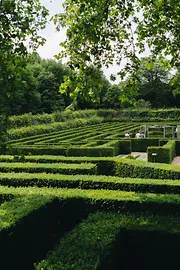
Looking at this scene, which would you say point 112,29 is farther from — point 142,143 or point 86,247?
point 142,143

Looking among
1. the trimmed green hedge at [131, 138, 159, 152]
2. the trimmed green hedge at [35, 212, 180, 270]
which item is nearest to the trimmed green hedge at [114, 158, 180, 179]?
the trimmed green hedge at [35, 212, 180, 270]

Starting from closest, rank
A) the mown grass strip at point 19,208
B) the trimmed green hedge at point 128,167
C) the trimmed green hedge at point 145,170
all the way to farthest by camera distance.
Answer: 1. the mown grass strip at point 19,208
2. the trimmed green hedge at point 145,170
3. the trimmed green hedge at point 128,167

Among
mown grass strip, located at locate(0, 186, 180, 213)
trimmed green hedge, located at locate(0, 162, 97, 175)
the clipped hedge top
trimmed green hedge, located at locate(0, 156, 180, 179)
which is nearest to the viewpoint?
mown grass strip, located at locate(0, 186, 180, 213)

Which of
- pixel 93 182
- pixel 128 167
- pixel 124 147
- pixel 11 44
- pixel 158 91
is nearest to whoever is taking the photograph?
pixel 11 44

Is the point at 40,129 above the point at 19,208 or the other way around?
the other way around

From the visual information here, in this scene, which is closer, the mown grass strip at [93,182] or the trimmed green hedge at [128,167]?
the mown grass strip at [93,182]

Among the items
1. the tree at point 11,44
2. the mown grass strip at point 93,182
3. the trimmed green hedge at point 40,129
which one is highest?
the tree at point 11,44

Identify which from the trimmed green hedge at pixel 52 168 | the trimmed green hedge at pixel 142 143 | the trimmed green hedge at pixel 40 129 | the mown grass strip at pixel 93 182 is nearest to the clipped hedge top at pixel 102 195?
the mown grass strip at pixel 93 182

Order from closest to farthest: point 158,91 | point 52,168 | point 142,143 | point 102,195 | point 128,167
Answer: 1. point 102,195
2. point 52,168
3. point 128,167
4. point 142,143
5. point 158,91

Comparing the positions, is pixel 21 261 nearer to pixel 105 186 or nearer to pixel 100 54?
pixel 105 186

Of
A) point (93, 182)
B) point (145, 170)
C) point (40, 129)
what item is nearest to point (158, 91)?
point (40, 129)

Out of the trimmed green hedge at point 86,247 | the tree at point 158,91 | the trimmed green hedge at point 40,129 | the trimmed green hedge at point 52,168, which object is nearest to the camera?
the trimmed green hedge at point 86,247

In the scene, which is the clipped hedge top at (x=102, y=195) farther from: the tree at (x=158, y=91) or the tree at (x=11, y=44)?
the tree at (x=158, y=91)

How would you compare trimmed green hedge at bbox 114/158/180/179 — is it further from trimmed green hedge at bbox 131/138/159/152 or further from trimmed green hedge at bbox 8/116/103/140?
trimmed green hedge at bbox 8/116/103/140
